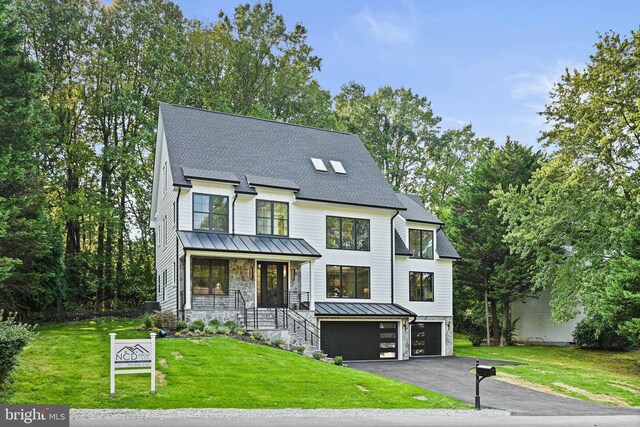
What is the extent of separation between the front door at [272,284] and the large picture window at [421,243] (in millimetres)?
7701

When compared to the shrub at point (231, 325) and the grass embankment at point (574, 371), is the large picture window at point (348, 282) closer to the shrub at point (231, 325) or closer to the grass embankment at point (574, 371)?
the shrub at point (231, 325)

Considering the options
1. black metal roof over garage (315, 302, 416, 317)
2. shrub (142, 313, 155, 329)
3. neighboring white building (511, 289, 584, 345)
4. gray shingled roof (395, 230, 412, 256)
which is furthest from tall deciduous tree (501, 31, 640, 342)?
shrub (142, 313, 155, 329)

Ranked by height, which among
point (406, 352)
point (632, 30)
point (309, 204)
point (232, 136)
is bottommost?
point (406, 352)

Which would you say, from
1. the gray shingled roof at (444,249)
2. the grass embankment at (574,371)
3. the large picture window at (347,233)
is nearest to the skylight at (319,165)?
the large picture window at (347,233)

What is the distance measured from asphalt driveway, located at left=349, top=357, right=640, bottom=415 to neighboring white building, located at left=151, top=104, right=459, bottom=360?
323cm

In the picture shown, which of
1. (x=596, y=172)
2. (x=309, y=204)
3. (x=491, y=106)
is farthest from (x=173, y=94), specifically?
(x=596, y=172)

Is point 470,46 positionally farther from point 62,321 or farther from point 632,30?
point 62,321

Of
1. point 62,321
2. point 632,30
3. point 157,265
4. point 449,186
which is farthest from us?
point 449,186

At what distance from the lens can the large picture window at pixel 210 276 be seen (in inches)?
1008

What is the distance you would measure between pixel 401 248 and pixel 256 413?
18566mm

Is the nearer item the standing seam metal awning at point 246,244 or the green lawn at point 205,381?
the green lawn at point 205,381

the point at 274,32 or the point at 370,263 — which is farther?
the point at 274,32

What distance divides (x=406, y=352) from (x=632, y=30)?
1667 centimetres

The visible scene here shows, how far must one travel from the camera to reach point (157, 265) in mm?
33875
